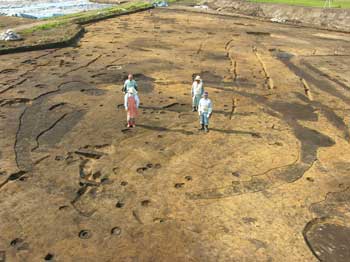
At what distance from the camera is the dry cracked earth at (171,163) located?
8.05m

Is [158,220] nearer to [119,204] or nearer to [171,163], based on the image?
[119,204]

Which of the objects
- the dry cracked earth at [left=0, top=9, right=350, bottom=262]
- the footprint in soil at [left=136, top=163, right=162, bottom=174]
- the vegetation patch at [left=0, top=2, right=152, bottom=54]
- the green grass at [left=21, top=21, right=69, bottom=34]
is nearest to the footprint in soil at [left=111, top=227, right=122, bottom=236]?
the dry cracked earth at [left=0, top=9, right=350, bottom=262]

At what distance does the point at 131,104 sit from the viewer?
42.8 feet

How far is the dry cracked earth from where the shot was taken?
8.05 metres

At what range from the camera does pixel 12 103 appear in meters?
15.2

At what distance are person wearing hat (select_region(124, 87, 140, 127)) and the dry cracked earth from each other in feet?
1.36

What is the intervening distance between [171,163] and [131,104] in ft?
9.99

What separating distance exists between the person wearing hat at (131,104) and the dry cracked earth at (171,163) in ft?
1.36

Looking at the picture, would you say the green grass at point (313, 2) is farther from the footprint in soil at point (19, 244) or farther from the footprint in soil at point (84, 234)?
the footprint in soil at point (19, 244)

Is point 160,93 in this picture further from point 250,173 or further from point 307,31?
point 307,31

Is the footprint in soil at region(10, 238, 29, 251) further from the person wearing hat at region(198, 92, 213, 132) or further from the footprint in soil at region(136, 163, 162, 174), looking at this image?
the person wearing hat at region(198, 92, 213, 132)

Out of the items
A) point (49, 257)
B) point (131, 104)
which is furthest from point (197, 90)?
point (49, 257)

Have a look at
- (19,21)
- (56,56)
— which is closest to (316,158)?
(56,56)

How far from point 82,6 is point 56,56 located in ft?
112
